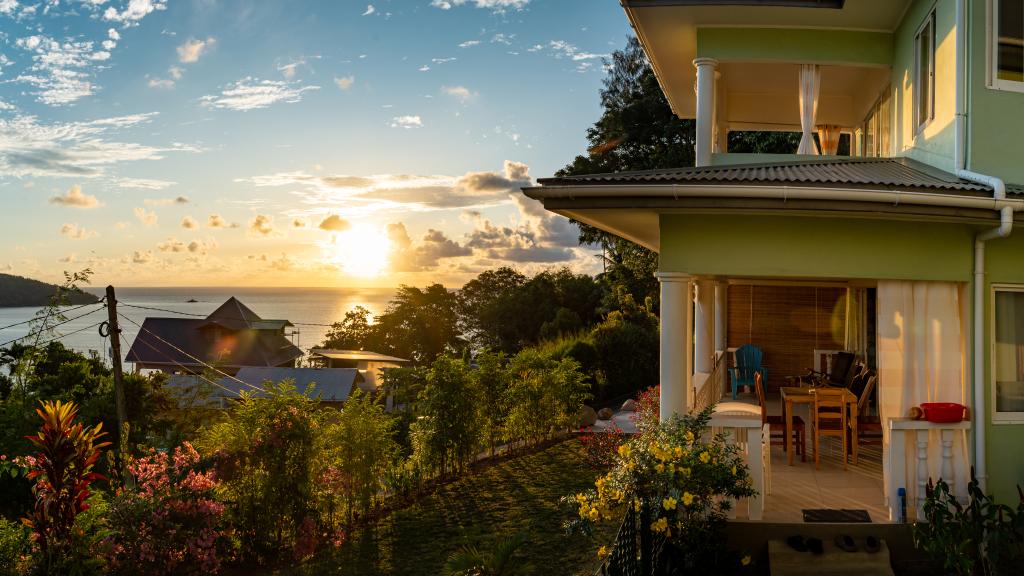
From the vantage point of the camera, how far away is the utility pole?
13.5 metres

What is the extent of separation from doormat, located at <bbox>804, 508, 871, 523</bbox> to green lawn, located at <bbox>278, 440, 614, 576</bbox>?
2277mm

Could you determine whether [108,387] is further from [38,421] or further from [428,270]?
[428,270]

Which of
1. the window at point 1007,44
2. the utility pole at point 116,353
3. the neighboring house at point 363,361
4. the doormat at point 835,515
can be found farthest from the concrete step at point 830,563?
the neighboring house at point 363,361

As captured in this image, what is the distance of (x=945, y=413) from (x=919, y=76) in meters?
4.50

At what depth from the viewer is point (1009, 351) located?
739 cm

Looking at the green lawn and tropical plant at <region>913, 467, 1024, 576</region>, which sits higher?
tropical plant at <region>913, 467, 1024, 576</region>

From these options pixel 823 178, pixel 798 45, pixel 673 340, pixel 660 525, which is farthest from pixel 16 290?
pixel 823 178

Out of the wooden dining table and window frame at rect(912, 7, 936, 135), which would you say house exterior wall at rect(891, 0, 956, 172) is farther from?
the wooden dining table

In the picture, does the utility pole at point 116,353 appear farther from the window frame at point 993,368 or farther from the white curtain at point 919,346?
the window frame at point 993,368

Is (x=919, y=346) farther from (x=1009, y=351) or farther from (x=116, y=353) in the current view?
(x=116, y=353)

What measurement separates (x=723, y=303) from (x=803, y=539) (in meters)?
8.74

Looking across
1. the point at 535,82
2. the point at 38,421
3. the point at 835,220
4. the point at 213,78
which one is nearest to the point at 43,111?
the point at 213,78

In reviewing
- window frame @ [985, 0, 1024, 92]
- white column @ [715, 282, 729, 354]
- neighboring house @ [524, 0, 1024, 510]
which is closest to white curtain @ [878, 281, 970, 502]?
neighboring house @ [524, 0, 1024, 510]

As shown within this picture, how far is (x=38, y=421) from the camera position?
11578 millimetres
